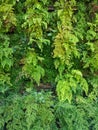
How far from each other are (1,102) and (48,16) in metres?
0.92

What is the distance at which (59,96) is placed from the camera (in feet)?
9.45

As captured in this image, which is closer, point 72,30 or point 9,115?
point 9,115

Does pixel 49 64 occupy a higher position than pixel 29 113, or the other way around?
pixel 49 64

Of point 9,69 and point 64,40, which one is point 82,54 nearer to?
point 64,40

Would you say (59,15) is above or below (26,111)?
above

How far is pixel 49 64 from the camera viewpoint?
3.14 meters

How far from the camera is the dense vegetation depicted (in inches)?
110

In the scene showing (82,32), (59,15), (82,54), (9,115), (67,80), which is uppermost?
(59,15)

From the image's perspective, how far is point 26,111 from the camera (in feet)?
8.95

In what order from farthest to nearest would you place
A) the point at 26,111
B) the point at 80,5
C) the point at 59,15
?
the point at 80,5, the point at 59,15, the point at 26,111

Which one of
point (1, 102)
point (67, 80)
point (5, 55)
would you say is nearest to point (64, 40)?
point (67, 80)

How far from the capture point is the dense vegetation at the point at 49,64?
2.80m

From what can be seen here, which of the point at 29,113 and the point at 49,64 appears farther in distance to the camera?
the point at 49,64

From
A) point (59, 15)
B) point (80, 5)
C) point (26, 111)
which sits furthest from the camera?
point (80, 5)
